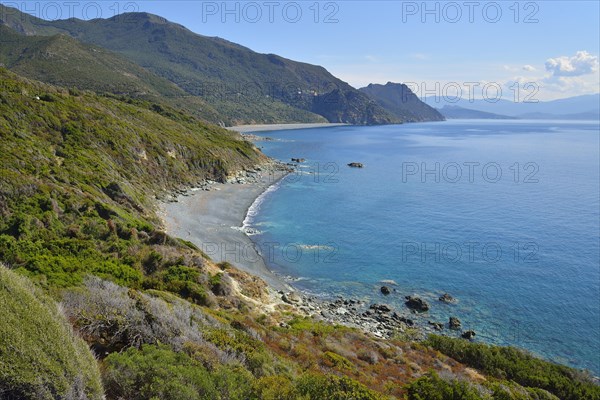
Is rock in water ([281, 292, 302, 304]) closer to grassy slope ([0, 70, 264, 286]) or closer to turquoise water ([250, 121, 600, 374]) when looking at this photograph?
turquoise water ([250, 121, 600, 374])

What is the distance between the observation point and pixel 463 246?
44938mm

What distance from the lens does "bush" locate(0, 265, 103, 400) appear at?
7.34 meters

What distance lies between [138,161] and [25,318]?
52.6m

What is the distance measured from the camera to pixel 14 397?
287 inches

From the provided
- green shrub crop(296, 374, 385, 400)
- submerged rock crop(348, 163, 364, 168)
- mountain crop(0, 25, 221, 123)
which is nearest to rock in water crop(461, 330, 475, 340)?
green shrub crop(296, 374, 385, 400)

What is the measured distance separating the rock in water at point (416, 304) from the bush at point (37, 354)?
91.2 ft

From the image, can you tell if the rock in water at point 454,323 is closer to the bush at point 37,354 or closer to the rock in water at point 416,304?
the rock in water at point 416,304

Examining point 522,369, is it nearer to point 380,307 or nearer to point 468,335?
point 468,335

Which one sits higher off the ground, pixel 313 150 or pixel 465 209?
pixel 313 150

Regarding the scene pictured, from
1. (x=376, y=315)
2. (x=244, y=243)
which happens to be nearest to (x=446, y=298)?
(x=376, y=315)

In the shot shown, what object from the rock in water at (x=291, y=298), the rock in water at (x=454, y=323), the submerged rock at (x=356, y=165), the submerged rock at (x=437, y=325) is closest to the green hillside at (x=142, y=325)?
the rock in water at (x=291, y=298)

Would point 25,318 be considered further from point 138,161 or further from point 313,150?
point 313,150

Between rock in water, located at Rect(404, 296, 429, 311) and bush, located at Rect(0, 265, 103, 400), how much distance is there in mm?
27796

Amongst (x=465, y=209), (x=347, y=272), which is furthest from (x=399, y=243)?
(x=465, y=209)
